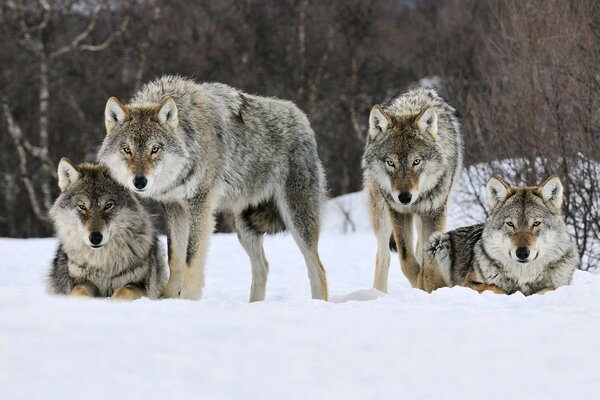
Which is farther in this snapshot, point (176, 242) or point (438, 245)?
point (438, 245)

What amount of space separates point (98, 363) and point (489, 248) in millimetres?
3222

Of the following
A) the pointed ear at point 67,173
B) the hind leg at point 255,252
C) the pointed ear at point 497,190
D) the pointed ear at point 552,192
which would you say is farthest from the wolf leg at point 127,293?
the pointed ear at point 552,192

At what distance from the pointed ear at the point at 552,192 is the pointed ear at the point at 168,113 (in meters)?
2.57

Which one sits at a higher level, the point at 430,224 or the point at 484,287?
the point at 430,224

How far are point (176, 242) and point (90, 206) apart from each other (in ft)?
2.55

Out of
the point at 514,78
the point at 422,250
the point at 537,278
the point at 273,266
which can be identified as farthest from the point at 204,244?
the point at 514,78

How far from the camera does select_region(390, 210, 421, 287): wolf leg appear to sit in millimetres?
6570

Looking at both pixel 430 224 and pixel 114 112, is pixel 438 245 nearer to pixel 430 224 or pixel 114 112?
pixel 430 224

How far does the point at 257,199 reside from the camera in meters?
6.57

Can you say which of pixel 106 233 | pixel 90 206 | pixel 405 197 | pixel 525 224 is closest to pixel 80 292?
pixel 106 233

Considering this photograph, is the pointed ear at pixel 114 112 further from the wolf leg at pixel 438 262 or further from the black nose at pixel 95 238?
the wolf leg at pixel 438 262

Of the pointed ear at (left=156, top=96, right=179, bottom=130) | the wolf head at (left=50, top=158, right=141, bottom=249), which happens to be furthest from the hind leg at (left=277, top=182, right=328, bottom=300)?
the wolf head at (left=50, top=158, right=141, bottom=249)

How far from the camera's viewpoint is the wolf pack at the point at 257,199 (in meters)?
5.59

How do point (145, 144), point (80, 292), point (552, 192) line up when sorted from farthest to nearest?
1. point (552, 192)
2. point (145, 144)
3. point (80, 292)
